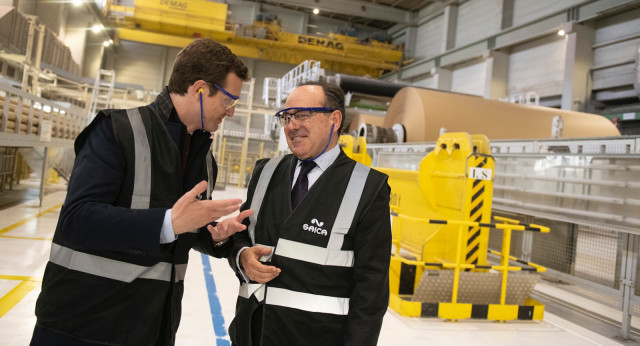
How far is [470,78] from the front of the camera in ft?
69.2

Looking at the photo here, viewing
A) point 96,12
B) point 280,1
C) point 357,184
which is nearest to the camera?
point 357,184

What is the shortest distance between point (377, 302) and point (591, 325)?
15.3 feet

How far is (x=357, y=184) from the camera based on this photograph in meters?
1.91

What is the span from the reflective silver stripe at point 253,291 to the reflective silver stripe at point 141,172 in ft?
1.98

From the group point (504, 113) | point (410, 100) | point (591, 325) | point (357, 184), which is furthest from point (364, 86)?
point (357, 184)

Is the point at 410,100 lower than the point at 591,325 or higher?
higher

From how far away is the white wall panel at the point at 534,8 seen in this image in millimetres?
15375

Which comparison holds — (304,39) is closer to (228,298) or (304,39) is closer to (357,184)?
(228,298)

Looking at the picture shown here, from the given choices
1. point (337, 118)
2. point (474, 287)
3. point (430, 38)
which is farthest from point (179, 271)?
point (430, 38)

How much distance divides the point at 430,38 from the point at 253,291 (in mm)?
25725

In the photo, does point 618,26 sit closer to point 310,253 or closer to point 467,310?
point 467,310

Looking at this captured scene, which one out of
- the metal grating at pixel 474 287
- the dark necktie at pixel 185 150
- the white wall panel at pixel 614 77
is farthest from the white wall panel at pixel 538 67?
the dark necktie at pixel 185 150

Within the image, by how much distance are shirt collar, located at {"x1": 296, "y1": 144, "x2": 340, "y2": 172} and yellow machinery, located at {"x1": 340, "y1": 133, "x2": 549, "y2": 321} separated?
2898 mm

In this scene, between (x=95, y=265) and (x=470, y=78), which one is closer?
(x=95, y=265)
